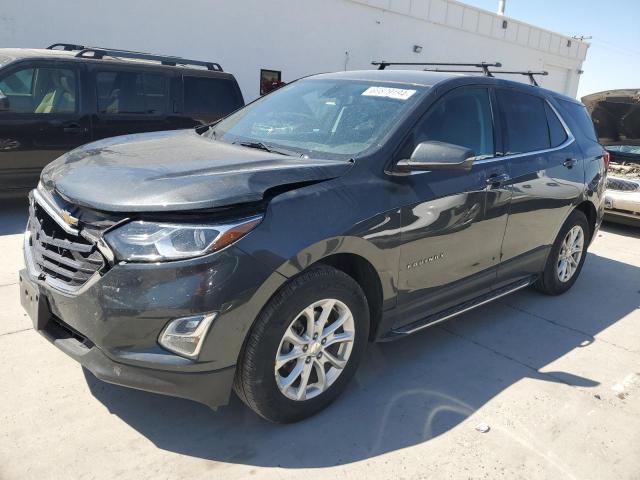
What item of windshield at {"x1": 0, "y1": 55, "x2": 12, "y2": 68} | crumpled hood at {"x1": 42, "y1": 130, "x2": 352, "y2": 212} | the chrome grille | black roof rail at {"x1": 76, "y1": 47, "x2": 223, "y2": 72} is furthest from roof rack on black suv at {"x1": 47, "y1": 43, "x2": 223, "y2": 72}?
the chrome grille

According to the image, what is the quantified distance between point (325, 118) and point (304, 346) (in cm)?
150

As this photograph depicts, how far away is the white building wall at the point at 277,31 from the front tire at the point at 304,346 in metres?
9.91

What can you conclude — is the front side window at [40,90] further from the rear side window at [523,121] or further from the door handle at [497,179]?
the door handle at [497,179]

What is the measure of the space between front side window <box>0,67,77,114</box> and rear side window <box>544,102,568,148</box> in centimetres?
532

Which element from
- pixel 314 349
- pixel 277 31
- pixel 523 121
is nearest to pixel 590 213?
pixel 523 121

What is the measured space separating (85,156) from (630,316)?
14.9 ft

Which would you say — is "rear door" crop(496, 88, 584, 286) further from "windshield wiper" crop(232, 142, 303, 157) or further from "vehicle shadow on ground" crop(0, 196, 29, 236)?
"vehicle shadow on ground" crop(0, 196, 29, 236)

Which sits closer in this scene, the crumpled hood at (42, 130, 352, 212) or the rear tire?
the crumpled hood at (42, 130, 352, 212)

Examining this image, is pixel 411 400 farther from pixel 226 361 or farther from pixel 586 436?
pixel 226 361

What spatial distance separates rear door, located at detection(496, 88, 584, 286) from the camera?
3.95 meters

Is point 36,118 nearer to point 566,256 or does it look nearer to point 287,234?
point 287,234

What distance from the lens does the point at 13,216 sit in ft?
20.8

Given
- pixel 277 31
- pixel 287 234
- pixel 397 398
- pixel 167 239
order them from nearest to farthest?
pixel 167 239 → pixel 287 234 → pixel 397 398 → pixel 277 31

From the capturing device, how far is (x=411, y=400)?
10.3 ft
